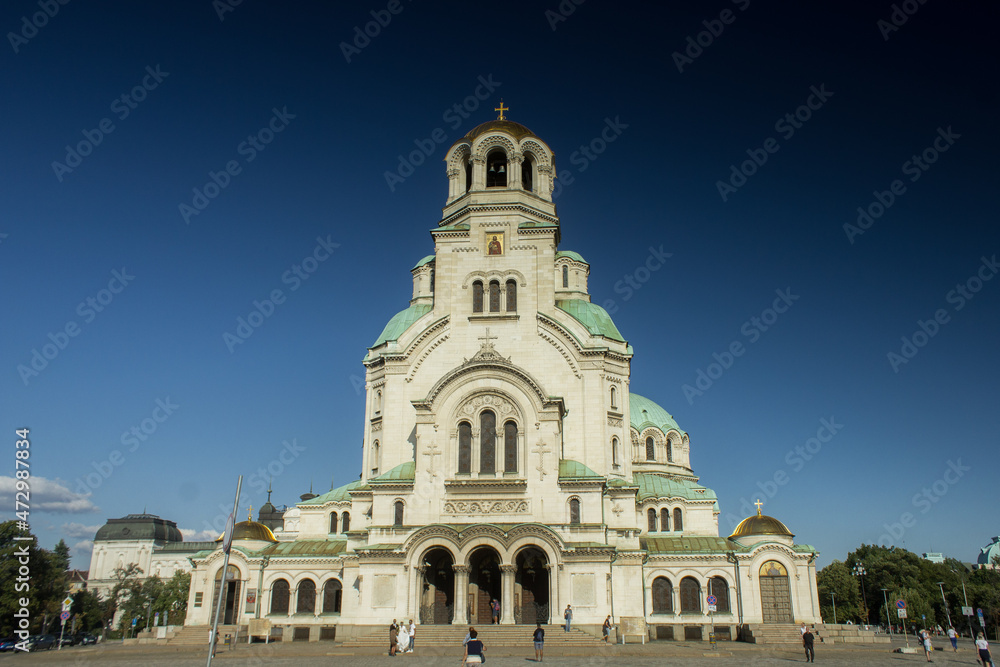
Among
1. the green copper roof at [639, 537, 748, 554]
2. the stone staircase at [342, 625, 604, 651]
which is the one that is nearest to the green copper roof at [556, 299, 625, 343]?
the green copper roof at [639, 537, 748, 554]

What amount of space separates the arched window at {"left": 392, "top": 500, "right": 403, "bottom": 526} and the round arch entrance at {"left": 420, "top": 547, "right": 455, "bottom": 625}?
82.8 inches

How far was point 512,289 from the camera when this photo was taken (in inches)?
1580

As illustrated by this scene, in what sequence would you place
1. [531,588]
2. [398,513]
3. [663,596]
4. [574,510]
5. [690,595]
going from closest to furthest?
1. [574,510]
2. [531,588]
3. [398,513]
4. [690,595]
5. [663,596]

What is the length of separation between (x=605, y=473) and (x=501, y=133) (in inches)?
789

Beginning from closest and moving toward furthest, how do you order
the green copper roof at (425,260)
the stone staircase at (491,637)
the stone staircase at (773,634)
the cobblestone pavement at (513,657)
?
the cobblestone pavement at (513,657) → the stone staircase at (491,637) → the stone staircase at (773,634) → the green copper roof at (425,260)

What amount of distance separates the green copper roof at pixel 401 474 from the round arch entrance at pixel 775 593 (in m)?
18.7

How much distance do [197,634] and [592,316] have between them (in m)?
26.1

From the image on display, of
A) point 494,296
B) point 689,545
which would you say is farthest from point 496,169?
point 689,545

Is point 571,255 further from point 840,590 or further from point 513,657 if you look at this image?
point 840,590

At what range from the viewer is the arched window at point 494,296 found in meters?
39.8

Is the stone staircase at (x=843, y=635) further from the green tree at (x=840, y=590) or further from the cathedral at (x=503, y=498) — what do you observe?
the green tree at (x=840, y=590)

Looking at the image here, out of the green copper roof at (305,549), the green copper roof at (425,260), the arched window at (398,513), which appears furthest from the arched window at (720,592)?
the green copper roof at (425,260)

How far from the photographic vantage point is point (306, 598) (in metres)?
39.8

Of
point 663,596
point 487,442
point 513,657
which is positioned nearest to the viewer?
point 513,657
